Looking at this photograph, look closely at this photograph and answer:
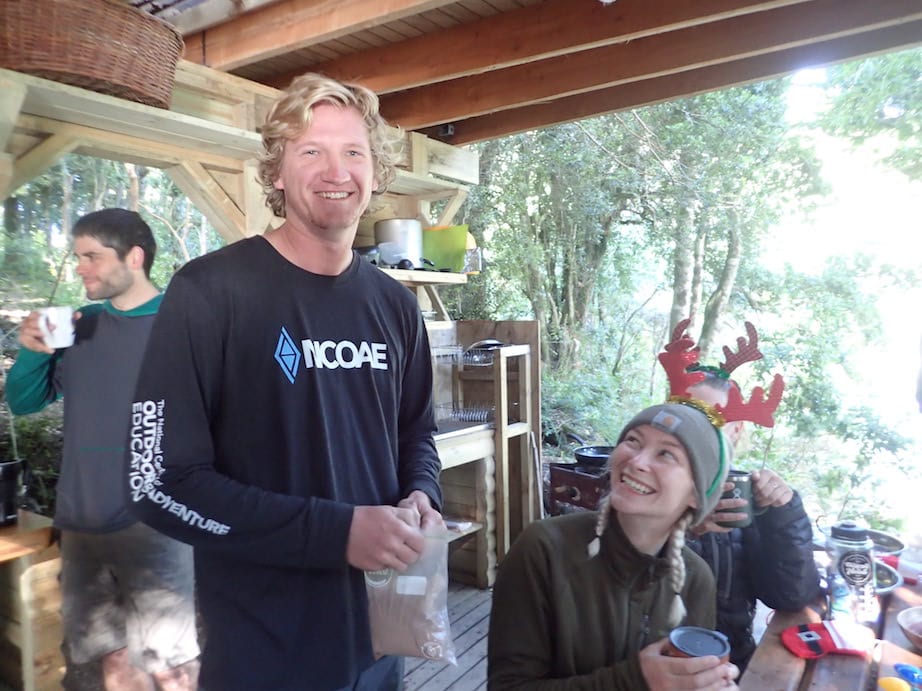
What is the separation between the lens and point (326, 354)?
1065 millimetres

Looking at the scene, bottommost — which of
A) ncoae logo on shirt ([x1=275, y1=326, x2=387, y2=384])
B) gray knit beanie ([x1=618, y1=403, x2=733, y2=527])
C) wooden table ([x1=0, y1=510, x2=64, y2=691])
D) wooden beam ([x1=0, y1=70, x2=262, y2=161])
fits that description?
wooden table ([x1=0, y1=510, x2=64, y2=691])

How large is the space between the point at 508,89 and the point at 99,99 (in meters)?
1.57

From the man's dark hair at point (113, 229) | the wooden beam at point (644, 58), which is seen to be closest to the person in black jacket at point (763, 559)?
the wooden beam at point (644, 58)

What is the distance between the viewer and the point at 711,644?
871mm

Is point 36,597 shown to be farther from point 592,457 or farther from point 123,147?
point 592,457

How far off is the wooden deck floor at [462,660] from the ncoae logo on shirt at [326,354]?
1683 millimetres

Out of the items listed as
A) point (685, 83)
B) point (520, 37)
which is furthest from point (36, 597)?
point (685, 83)

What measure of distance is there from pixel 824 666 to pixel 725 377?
61 cm

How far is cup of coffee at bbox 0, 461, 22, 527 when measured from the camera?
1.95 metres

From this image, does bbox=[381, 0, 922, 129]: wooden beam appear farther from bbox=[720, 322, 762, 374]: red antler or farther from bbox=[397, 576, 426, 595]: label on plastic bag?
bbox=[397, 576, 426, 595]: label on plastic bag

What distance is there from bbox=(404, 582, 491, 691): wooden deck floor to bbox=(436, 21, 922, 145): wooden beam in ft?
7.69

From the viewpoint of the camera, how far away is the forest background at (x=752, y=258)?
4.50 meters

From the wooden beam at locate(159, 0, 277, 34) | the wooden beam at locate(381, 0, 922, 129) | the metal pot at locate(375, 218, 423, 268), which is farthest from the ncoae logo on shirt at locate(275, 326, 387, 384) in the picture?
the wooden beam at locate(381, 0, 922, 129)

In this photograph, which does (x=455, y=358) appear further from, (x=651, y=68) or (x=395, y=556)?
(x=395, y=556)
